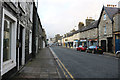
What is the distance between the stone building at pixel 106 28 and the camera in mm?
25550

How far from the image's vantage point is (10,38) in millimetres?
6156

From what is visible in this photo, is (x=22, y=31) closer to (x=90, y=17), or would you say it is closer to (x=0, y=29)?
(x=0, y=29)

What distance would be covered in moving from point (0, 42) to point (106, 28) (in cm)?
2641

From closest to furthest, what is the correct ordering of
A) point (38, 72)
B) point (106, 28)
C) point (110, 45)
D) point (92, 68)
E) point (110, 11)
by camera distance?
point (38, 72), point (92, 68), point (110, 45), point (106, 28), point (110, 11)

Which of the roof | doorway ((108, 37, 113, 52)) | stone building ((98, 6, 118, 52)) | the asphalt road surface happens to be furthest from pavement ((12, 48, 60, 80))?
the roof

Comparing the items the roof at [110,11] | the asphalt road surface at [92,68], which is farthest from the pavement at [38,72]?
the roof at [110,11]

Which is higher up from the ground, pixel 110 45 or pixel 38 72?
pixel 110 45

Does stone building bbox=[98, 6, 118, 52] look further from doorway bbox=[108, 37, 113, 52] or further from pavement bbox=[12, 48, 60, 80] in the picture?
pavement bbox=[12, 48, 60, 80]

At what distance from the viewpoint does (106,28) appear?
2728 cm

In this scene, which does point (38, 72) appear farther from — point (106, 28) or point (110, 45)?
point (106, 28)

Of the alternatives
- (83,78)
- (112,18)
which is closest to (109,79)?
(83,78)

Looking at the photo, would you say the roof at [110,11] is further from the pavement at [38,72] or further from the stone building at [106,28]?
the pavement at [38,72]

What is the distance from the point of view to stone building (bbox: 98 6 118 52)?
25.5 meters

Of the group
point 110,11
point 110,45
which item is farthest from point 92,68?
point 110,11
